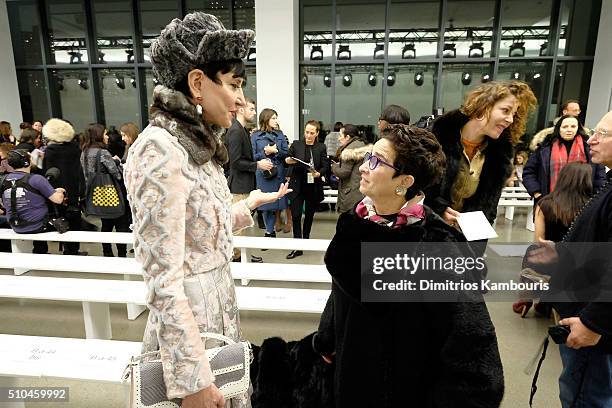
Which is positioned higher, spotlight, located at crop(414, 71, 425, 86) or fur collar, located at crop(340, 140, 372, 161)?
spotlight, located at crop(414, 71, 425, 86)

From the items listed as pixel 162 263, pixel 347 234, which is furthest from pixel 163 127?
pixel 347 234

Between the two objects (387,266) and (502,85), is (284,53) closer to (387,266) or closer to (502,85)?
(502,85)

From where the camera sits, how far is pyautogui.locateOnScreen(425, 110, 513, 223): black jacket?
2.03 meters

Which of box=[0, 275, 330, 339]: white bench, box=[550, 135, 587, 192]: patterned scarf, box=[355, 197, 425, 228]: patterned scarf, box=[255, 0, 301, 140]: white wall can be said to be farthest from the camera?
box=[255, 0, 301, 140]: white wall

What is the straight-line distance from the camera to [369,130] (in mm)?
8211

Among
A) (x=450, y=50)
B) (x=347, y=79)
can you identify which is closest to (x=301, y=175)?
(x=347, y=79)

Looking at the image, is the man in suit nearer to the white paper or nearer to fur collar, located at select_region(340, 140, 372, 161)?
fur collar, located at select_region(340, 140, 372, 161)

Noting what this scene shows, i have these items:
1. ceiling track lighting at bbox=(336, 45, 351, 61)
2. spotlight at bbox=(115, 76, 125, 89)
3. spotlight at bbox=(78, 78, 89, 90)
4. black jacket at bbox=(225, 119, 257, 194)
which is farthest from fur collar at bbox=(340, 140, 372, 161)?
spotlight at bbox=(78, 78, 89, 90)

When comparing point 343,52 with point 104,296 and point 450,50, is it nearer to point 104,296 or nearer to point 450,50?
point 450,50

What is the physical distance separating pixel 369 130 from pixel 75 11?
710 cm

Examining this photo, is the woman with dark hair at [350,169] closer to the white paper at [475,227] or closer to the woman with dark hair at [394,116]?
the woman with dark hair at [394,116]

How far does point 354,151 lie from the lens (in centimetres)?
379

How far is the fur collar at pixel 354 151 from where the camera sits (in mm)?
3773

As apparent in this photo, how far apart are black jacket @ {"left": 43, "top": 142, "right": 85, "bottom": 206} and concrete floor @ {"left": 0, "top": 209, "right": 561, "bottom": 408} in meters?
1.36
